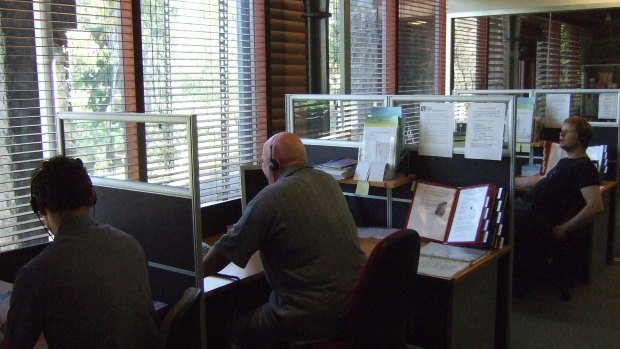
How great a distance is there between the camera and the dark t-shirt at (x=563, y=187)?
382cm

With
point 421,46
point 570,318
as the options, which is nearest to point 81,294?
point 570,318

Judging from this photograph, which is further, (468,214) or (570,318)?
(570,318)

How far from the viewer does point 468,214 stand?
2.97 m

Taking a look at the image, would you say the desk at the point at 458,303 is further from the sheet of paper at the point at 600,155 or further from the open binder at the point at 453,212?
the sheet of paper at the point at 600,155

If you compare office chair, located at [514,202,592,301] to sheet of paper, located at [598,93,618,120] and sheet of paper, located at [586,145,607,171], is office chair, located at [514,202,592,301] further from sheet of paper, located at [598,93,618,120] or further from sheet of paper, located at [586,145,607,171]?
sheet of paper, located at [598,93,618,120]

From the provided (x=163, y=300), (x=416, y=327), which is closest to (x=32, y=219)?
(x=163, y=300)

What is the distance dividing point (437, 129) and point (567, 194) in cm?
132

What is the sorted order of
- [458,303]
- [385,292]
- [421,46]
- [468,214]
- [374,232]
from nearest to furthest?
1. [385,292]
2. [458,303]
3. [468,214]
4. [374,232]
5. [421,46]

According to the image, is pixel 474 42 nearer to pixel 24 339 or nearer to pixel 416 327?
pixel 416 327

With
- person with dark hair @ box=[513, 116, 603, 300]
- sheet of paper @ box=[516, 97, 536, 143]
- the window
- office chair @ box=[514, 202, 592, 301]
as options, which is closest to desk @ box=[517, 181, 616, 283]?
office chair @ box=[514, 202, 592, 301]

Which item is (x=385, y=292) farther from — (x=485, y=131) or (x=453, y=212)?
(x=485, y=131)

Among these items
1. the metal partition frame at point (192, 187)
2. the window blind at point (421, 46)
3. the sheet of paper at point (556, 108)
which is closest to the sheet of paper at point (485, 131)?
the metal partition frame at point (192, 187)

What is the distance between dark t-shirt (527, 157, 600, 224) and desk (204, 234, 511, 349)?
3.48 feet

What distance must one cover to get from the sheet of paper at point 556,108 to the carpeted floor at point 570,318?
131cm
